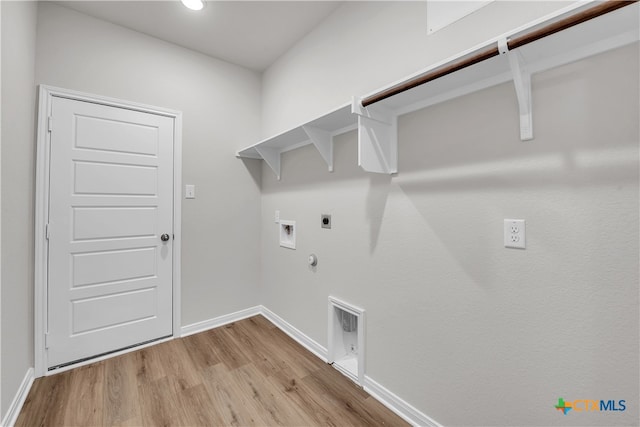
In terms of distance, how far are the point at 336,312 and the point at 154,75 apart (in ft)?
7.86

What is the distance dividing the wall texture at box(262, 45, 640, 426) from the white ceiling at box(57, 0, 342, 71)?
1.07m

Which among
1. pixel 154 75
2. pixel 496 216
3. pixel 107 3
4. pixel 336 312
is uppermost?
pixel 107 3

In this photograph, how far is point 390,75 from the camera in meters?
1.53

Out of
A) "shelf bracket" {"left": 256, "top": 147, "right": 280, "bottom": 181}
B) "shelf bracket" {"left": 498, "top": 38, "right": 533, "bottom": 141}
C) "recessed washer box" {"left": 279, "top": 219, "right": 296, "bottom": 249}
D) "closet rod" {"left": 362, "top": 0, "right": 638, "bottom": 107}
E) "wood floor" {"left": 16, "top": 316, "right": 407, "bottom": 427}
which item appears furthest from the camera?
"shelf bracket" {"left": 256, "top": 147, "right": 280, "bottom": 181}

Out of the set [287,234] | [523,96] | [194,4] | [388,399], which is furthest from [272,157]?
[388,399]

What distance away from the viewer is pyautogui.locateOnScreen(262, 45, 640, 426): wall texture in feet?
2.85

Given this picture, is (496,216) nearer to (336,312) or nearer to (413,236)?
(413,236)

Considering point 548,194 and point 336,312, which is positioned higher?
point 548,194

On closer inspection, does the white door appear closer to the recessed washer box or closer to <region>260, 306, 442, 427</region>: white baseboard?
the recessed washer box

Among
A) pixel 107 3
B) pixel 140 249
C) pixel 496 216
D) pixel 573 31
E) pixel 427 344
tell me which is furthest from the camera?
pixel 140 249

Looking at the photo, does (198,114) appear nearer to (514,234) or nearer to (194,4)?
(194,4)

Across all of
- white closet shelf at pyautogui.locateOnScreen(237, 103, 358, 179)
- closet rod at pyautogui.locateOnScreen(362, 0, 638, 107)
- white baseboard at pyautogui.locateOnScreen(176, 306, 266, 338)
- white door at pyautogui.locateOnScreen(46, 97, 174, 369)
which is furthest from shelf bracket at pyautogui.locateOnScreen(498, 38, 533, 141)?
white baseboard at pyautogui.locateOnScreen(176, 306, 266, 338)

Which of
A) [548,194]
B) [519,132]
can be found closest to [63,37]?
[519,132]

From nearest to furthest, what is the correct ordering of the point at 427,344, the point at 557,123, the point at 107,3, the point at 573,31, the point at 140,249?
the point at 573,31, the point at 557,123, the point at 427,344, the point at 107,3, the point at 140,249
